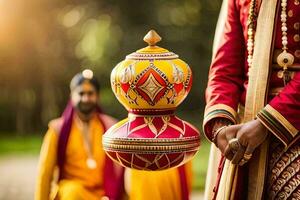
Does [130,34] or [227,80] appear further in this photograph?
[130,34]

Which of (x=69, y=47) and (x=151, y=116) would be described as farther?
(x=69, y=47)

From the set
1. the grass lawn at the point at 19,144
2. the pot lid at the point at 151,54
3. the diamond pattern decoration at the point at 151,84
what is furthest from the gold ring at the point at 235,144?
the grass lawn at the point at 19,144

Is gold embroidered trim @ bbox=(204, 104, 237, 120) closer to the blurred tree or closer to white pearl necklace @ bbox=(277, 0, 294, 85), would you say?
white pearl necklace @ bbox=(277, 0, 294, 85)

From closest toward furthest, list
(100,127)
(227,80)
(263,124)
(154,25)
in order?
(263,124), (227,80), (100,127), (154,25)

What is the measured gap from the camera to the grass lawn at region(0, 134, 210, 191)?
15.5 metres

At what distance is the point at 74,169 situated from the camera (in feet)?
22.2

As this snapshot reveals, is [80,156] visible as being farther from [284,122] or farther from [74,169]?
[284,122]

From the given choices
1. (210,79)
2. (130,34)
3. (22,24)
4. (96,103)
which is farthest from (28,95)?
(210,79)

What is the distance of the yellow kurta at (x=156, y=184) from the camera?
577 centimetres

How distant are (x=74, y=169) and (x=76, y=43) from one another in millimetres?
14940

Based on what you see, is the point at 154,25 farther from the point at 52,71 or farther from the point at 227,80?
the point at 227,80

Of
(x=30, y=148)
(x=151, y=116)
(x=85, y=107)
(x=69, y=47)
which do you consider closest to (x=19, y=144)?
(x=30, y=148)

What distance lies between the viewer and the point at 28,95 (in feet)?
74.0

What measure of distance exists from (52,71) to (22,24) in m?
1.37
